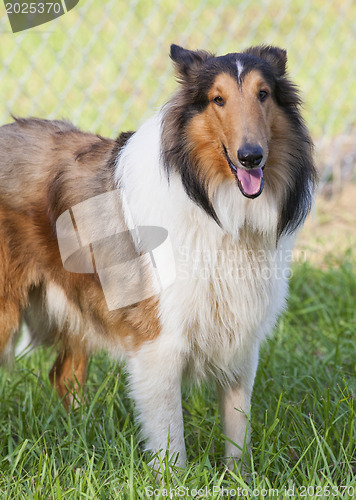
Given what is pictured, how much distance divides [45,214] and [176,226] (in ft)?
2.29

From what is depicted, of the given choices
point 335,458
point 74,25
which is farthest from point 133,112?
point 335,458

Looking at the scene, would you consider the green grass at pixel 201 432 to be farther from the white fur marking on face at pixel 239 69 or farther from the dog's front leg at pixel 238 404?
the white fur marking on face at pixel 239 69

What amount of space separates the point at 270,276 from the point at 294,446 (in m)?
0.76

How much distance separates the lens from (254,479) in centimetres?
256

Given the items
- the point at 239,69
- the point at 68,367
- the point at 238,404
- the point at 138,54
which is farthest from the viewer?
the point at 138,54

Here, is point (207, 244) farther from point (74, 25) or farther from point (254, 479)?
point (74, 25)
